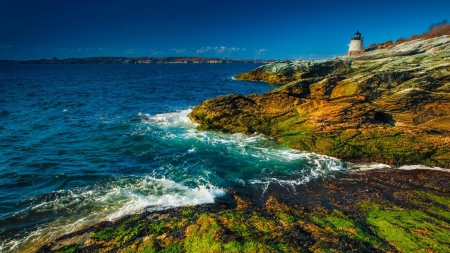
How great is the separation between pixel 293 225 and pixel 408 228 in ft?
13.8

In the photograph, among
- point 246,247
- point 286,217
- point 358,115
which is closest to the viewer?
point 246,247

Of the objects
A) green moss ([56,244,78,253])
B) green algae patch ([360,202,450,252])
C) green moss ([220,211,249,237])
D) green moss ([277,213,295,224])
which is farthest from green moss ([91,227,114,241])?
green algae patch ([360,202,450,252])

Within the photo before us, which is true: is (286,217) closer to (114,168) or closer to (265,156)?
(265,156)

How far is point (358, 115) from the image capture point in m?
20.6

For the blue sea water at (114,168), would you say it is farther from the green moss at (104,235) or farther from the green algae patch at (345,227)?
the green algae patch at (345,227)

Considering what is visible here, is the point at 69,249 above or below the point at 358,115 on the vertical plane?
below

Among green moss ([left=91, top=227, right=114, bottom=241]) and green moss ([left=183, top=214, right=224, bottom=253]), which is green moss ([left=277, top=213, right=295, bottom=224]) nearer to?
green moss ([left=183, top=214, right=224, bottom=253])

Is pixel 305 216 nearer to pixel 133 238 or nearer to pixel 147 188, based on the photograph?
pixel 133 238

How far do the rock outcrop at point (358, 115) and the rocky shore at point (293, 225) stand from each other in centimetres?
513

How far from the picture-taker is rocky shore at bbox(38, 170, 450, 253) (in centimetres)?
888

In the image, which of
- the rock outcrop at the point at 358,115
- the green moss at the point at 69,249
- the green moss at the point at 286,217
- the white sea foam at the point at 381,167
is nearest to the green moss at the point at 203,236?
the green moss at the point at 286,217

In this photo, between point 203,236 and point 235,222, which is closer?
point 203,236

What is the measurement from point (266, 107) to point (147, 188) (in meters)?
13.6

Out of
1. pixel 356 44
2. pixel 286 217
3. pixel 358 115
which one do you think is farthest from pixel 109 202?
pixel 356 44
